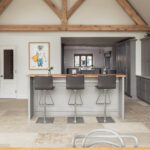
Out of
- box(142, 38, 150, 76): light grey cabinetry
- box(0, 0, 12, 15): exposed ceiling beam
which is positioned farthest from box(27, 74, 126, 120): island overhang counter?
box(0, 0, 12, 15): exposed ceiling beam

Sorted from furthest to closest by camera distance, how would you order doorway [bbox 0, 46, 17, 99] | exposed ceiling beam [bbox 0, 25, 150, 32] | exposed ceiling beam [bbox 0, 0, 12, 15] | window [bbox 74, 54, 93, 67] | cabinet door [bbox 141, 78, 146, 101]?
window [bbox 74, 54, 93, 67]
doorway [bbox 0, 46, 17, 99]
exposed ceiling beam [bbox 0, 0, 12, 15]
exposed ceiling beam [bbox 0, 25, 150, 32]
cabinet door [bbox 141, 78, 146, 101]

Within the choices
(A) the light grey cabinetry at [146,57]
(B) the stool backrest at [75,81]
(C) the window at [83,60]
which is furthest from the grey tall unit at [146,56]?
(C) the window at [83,60]

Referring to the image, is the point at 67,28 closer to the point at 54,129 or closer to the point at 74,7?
the point at 74,7

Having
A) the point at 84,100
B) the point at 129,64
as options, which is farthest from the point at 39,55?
the point at 129,64

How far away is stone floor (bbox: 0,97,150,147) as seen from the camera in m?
3.37

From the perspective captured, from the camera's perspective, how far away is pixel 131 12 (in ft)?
24.0

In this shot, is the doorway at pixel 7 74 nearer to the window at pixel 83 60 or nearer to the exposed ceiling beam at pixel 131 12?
the exposed ceiling beam at pixel 131 12

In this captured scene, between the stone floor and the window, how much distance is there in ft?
35.8

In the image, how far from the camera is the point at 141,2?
259 inches

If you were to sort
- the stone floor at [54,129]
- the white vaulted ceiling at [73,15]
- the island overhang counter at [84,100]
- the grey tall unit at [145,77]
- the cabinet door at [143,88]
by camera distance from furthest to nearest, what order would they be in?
the white vaulted ceiling at [73,15] < the cabinet door at [143,88] < the grey tall unit at [145,77] < the island overhang counter at [84,100] < the stone floor at [54,129]

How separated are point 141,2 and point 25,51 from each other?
4.54m

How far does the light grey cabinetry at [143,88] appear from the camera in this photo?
21.8ft

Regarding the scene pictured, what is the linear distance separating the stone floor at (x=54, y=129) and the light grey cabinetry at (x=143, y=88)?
3.98 feet

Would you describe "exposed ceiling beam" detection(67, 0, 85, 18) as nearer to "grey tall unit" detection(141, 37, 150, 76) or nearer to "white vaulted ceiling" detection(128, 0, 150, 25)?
"white vaulted ceiling" detection(128, 0, 150, 25)
